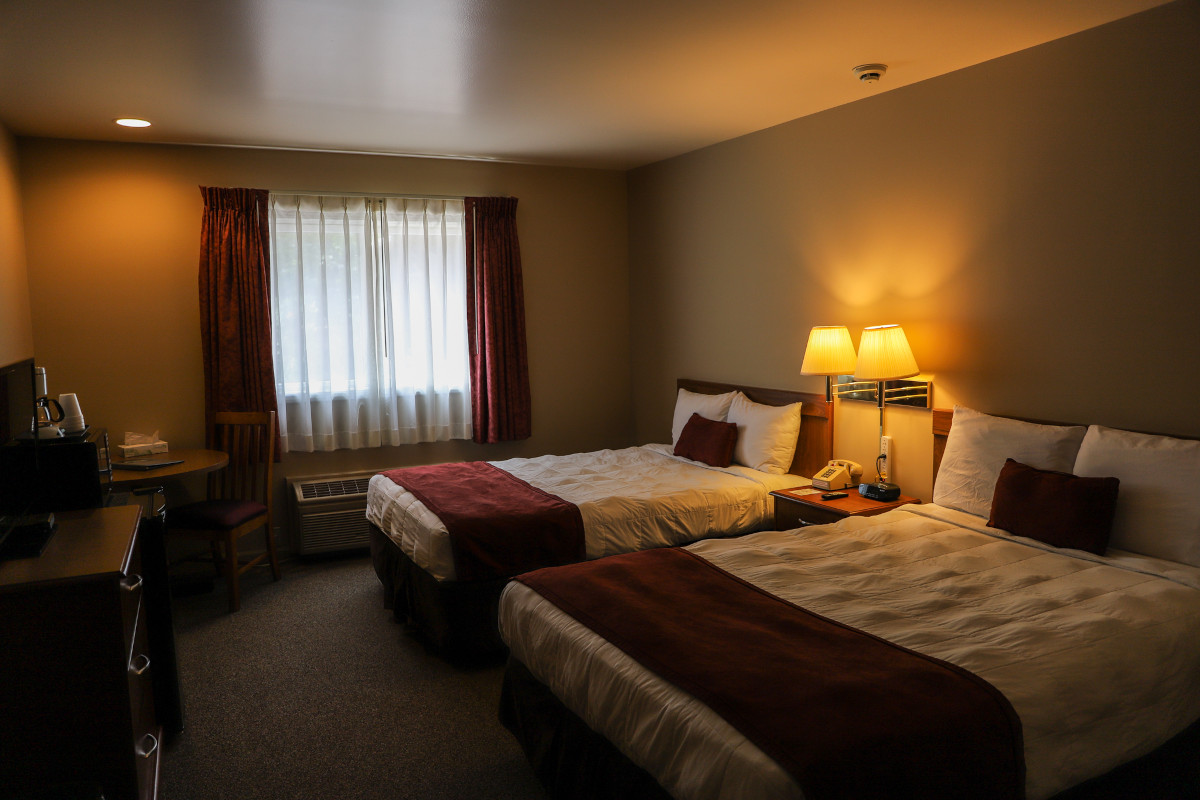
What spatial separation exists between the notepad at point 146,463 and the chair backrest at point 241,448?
0.33 metres

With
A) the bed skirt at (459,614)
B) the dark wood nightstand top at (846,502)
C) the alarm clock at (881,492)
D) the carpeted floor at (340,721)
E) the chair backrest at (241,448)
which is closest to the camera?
the carpeted floor at (340,721)

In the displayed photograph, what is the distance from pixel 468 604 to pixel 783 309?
8.28 feet

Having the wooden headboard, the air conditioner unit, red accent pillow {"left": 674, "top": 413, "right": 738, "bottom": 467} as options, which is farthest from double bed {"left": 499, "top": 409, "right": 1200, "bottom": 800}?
the air conditioner unit

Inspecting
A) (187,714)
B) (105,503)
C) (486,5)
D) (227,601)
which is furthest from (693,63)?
(227,601)

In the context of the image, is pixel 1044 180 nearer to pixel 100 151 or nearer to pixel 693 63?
pixel 693 63

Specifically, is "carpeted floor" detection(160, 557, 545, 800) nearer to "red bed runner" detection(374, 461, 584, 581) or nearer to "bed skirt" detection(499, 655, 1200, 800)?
"bed skirt" detection(499, 655, 1200, 800)

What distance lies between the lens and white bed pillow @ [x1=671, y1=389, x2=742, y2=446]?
482cm

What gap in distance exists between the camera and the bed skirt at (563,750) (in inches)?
78.3

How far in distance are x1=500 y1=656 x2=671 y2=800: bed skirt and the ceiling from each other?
2.30 meters

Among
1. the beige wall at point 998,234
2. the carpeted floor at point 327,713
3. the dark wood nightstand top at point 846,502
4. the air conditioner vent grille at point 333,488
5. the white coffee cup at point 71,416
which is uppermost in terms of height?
the beige wall at point 998,234

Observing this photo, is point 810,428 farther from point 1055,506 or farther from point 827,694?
point 827,694

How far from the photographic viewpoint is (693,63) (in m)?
3.33

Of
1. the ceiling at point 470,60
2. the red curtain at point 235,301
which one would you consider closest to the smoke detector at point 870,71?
the ceiling at point 470,60

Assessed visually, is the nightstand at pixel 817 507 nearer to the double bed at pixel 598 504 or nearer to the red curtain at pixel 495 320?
the double bed at pixel 598 504
